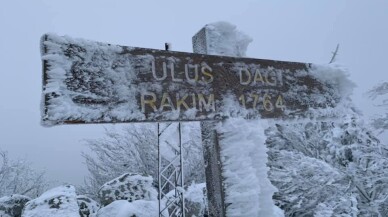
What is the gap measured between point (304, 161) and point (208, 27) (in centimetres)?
572

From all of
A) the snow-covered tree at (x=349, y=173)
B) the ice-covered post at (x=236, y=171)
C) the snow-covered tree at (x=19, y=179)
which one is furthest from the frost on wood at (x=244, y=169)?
the snow-covered tree at (x=19, y=179)

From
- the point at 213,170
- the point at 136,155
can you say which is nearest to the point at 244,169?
the point at 213,170

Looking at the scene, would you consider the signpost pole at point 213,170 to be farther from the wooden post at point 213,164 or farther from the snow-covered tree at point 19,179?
the snow-covered tree at point 19,179

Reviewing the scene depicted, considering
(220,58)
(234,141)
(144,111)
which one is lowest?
(234,141)

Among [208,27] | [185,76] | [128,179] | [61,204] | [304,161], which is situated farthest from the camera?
[128,179]

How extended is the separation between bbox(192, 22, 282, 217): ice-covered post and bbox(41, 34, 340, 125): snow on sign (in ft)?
0.27

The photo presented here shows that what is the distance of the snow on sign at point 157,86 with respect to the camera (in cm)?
131

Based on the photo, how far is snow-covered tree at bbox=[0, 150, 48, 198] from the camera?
2136 centimetres

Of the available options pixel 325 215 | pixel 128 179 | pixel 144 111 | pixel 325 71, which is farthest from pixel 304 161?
pixel 144 111

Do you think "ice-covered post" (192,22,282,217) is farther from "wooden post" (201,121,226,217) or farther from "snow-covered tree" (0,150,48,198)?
"snow-covered tree" (0,150,48,198)

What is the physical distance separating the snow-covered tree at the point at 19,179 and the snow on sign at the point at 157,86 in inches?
868

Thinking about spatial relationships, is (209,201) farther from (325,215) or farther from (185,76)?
(325,215)

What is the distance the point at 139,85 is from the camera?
147cm

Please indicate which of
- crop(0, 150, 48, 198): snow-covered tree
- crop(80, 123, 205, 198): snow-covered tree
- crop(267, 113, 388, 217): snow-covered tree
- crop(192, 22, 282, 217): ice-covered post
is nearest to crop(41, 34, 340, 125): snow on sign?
crop(192, 22, 282, 217): ice-covered post
